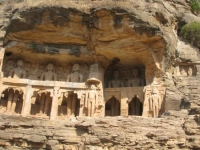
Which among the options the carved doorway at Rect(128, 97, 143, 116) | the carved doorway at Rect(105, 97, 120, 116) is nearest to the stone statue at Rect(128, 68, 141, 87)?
the carved doorway at Rect(128, 97, 143, 116)

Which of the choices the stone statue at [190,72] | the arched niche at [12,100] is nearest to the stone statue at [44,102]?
the arched niche at [12,100]

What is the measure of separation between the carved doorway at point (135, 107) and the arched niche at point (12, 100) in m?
7.39

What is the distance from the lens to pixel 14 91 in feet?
62.3

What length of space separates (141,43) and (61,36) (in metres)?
5.17

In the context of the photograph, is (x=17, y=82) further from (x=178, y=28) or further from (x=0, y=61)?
(x=178, y=28)

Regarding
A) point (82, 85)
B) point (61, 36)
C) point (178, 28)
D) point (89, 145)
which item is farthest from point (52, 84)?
point (178, 28)

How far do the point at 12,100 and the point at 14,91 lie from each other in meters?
0.62

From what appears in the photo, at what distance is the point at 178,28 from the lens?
2016 cm

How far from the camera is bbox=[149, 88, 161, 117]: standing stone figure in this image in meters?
17.0

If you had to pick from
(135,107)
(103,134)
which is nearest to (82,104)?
(135,107)

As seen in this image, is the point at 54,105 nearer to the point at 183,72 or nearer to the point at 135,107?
the point at 135,107

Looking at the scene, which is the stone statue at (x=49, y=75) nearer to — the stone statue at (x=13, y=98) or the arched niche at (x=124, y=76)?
the stone statue at (x=13, y=98)

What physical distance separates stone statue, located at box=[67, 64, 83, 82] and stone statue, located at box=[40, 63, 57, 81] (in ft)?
3.58

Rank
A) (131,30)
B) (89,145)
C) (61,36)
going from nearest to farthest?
1. (89,145)
2. (131,30)
3. (61,36)
